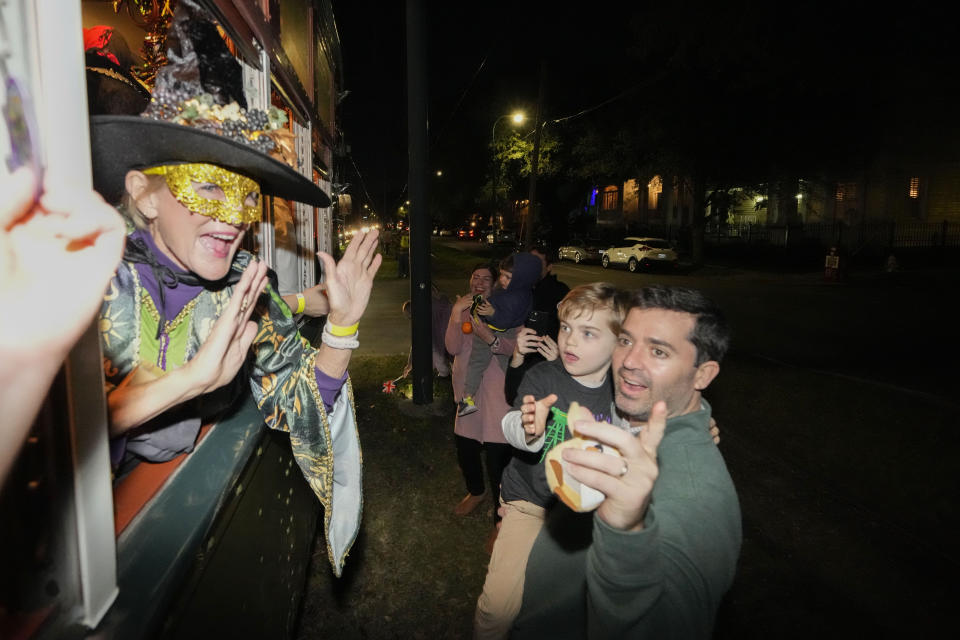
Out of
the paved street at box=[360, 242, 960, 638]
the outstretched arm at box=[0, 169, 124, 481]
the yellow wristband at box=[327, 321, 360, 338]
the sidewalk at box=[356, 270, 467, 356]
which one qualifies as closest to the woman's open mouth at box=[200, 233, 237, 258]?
the yellow wristband at box=[327, 321, 360, 338]

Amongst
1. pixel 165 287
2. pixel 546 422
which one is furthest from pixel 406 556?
pixel 165 287

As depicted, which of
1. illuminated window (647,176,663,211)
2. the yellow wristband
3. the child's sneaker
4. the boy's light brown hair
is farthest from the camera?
illuminated window (647,176,663,211)

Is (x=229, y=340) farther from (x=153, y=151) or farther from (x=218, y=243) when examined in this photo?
(x=153, y=151)

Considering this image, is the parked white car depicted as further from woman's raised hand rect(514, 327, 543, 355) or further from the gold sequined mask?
the gold sequined mask

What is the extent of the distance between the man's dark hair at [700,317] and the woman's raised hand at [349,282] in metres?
1.06

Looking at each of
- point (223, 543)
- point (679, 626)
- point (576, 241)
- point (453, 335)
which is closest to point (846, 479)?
point (453, 335)

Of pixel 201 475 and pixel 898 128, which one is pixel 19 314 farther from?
pixel 898 128

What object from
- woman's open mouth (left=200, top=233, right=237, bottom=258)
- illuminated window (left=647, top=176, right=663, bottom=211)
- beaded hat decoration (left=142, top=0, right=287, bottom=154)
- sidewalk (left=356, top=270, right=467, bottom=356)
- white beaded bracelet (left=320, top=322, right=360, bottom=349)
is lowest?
sidewalk (left=356, top=270, right=467, bottom=356)

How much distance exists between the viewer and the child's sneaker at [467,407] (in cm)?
385

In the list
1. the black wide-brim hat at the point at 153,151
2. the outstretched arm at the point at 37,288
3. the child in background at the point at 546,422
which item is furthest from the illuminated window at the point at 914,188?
the outstretched arm at the point at 37,288

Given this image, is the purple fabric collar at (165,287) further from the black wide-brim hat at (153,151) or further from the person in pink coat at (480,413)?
the person in pink coat at (480,413)

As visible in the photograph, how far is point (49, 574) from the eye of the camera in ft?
3.26

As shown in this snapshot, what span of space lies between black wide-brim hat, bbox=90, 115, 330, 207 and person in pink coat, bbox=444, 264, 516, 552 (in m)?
2.27

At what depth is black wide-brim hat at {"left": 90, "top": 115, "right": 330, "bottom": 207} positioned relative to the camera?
4.79ft
